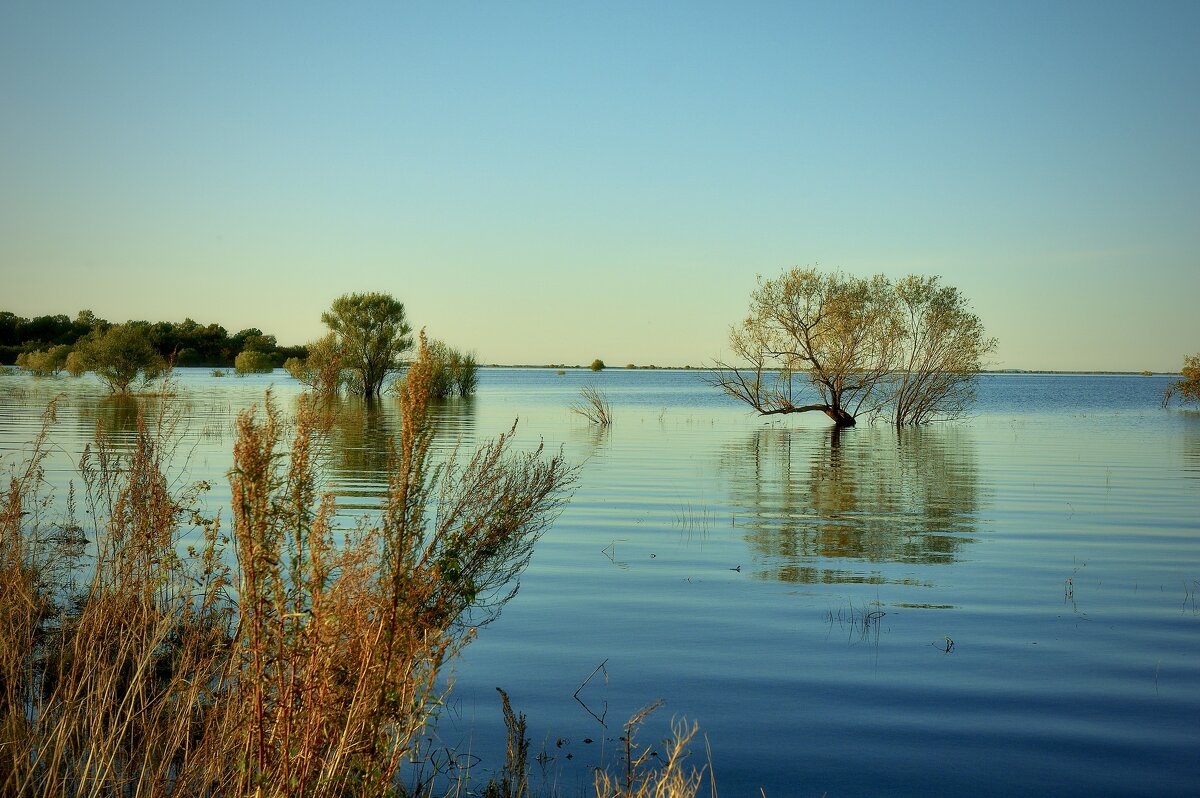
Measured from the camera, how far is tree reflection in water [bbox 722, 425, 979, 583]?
489 inches

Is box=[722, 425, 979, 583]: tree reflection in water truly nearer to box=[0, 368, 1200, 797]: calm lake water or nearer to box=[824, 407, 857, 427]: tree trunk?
box=[0, 368, 1200, 797]: calm lake water

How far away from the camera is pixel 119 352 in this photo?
4791 cm

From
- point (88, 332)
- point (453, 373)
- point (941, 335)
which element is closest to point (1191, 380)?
point (941, 335)

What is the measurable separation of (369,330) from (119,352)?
15.4 metres

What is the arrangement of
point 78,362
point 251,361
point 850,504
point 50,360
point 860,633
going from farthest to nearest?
point 251,361 → point 50,360 → point 78,362 → point 850,504 → point 860,633

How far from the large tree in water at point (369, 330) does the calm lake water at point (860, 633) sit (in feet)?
124

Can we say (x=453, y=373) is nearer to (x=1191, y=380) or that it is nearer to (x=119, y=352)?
(x=119, y=352)

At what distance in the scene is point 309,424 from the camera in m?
3.52

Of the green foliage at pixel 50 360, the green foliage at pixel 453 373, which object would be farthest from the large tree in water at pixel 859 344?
the green foliage at pixel 50 360

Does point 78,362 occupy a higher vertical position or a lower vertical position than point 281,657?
higher

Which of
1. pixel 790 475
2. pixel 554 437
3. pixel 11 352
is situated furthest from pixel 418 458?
pixel 11 352

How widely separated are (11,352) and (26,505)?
91.1m

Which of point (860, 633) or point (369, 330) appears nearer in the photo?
point (860, 633)

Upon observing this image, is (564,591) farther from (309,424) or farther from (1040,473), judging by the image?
(1040,473)
